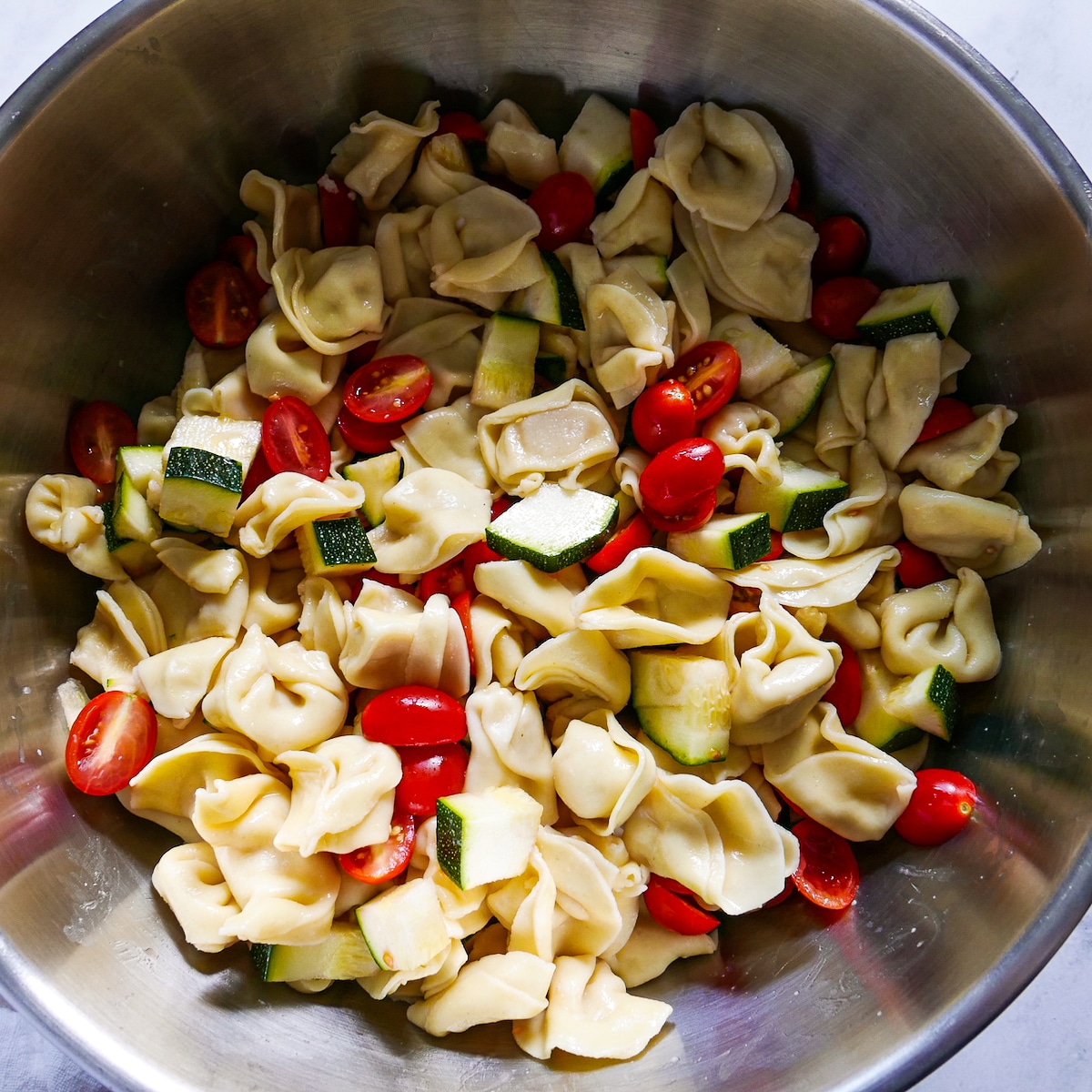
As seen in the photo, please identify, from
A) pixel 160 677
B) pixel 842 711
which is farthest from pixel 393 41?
pixel 842 711

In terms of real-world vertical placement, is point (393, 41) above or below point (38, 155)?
above

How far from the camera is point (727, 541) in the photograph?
157 inches

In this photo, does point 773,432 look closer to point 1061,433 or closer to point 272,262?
point 1061,433

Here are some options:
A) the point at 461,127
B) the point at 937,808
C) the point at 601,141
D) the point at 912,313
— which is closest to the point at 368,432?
the point at 461,127

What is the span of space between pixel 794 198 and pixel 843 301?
1.68ft

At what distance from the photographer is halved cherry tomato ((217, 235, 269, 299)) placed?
14.3 feet

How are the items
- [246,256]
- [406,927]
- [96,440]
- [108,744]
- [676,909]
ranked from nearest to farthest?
[406,927]
[108,744]
[676,909]
[96,440]
[246,256]

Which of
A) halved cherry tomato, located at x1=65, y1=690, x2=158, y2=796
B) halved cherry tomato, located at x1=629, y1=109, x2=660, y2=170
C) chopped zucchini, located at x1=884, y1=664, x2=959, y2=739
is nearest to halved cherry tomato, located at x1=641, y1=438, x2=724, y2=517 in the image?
chopped zucchini, located at x1=884, y1=664, x2=959, y2=739

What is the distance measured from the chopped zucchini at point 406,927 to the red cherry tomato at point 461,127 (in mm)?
3218

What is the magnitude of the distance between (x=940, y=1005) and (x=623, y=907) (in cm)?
122

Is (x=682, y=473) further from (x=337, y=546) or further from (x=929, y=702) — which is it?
(x=337, y=546)

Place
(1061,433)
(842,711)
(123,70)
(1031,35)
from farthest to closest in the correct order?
1. (1031,35)
2. (842,711)
3. (1061,433)
4. (123,70)

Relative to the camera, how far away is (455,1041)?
12.4 ft

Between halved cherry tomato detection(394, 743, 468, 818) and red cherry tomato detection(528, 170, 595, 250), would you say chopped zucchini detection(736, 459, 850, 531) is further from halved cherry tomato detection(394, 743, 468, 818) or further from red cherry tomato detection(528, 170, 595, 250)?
halved cherry tomato detection(394, 743, 468, 818)
